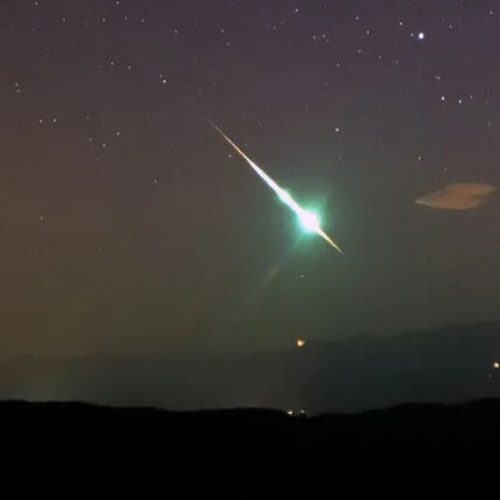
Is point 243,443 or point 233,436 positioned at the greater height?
point 233,436

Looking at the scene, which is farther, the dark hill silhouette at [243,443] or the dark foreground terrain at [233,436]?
the dark foreground terrain at [233,436]

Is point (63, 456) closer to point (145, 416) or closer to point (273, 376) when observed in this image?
point (145, 416)

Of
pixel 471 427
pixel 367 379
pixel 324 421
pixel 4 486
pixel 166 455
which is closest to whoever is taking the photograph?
pixel 4 486

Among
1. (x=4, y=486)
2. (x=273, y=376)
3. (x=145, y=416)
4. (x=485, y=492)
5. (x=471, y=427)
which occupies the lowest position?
(x=485, y=492)

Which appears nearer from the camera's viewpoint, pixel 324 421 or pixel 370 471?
pixel 370 471

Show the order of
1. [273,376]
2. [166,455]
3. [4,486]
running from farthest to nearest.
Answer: [273,376] < [166,455] < [4,486]

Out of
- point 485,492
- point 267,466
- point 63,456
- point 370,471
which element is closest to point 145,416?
point 63,456

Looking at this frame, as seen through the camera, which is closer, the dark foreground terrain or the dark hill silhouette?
the dark hill silhouette

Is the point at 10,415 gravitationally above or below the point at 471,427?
above

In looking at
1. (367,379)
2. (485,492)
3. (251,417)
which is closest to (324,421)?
(251,417)

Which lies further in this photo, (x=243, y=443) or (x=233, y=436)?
(x=233, y=436)
